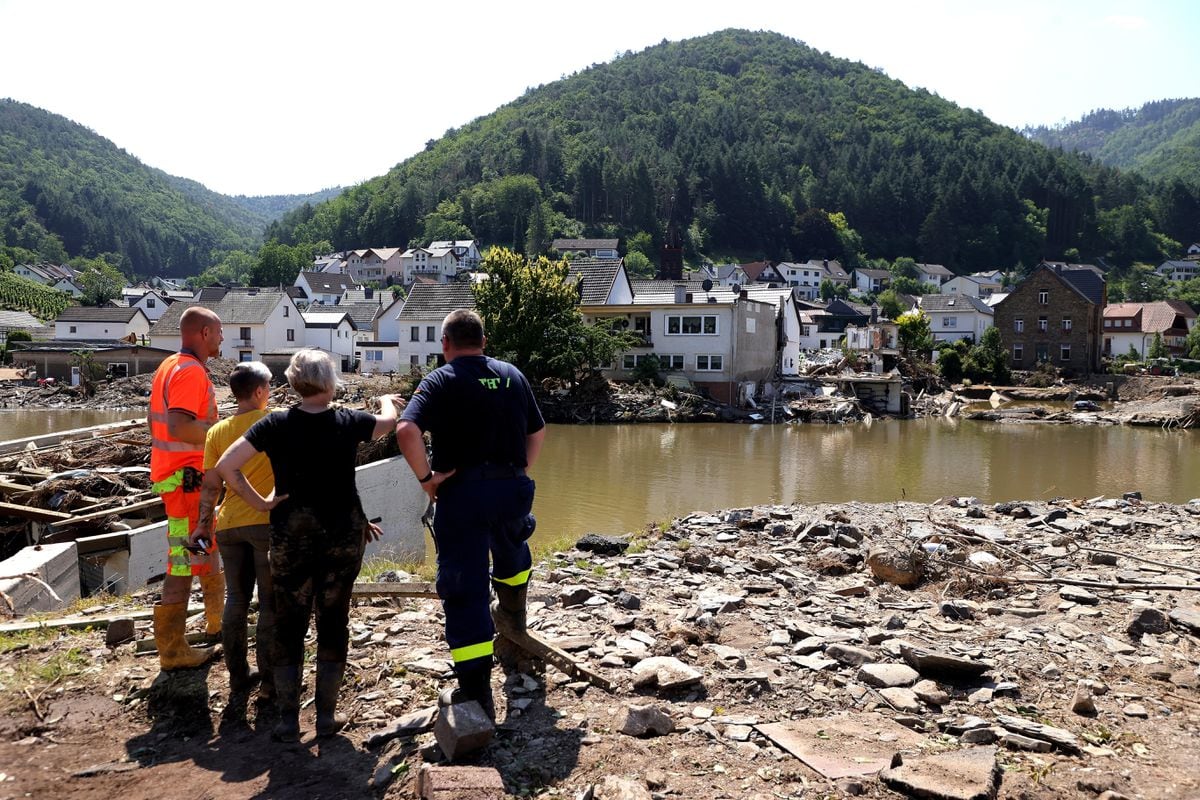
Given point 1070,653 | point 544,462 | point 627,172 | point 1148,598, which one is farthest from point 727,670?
point 627,172

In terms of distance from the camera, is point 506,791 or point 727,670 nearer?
point 506,791

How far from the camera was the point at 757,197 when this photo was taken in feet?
469

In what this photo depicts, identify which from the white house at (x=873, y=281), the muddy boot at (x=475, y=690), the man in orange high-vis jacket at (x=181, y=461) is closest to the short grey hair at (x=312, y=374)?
the man in orange high-vis jacket at (x=181, y=461)

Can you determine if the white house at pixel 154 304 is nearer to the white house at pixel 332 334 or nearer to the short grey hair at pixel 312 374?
the white house at pixel 332 334

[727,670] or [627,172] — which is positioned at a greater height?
[627,172]

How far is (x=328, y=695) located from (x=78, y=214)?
19275cm

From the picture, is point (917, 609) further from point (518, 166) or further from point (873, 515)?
point (518, 166)

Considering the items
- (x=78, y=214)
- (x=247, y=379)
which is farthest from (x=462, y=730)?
Answer: (x=78, y=214)

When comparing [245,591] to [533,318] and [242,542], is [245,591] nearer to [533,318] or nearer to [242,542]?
[242,542]

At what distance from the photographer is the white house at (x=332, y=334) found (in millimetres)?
59875

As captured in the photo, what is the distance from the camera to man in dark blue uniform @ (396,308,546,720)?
13.6 ft

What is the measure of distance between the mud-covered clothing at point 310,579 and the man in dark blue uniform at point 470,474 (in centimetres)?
51

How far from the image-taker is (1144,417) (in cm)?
4091

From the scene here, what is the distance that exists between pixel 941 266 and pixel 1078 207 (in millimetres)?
28157
